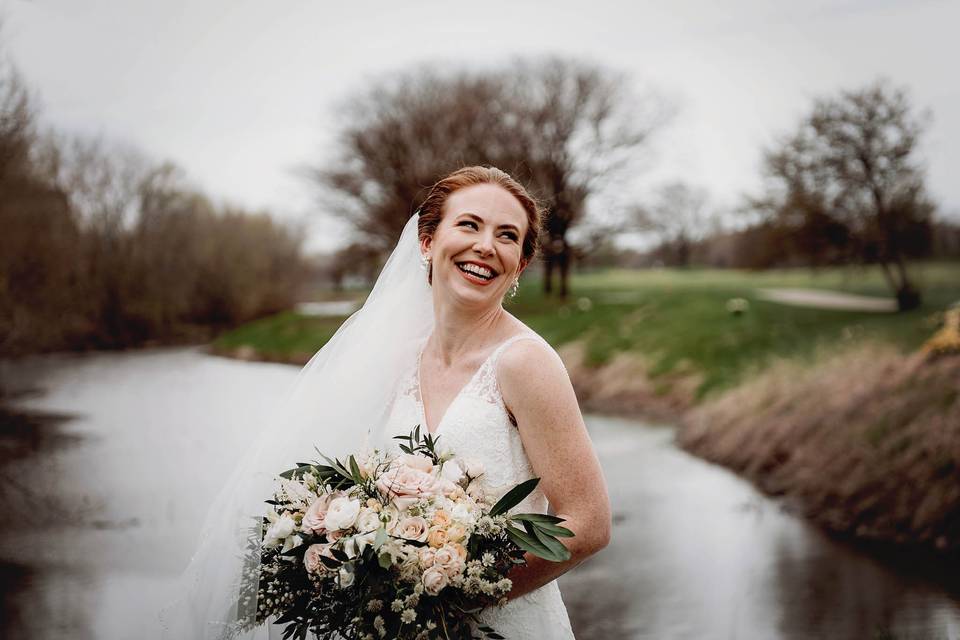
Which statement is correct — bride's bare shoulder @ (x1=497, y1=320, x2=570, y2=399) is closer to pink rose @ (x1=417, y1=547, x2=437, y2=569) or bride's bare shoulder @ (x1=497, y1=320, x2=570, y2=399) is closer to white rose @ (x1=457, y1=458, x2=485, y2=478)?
white rose @ (x1=457, y1=458, x2=485, y2=478)

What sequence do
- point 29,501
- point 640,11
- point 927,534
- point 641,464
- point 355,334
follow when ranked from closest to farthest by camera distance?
1. point 355,334
2. point 927,534
3. point 29,501
4. point 641,464
5. point 640,11

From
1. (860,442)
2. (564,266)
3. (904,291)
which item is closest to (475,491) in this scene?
(860,442)

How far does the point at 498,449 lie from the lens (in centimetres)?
220

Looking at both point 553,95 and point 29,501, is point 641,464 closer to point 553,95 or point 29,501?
point 29,501

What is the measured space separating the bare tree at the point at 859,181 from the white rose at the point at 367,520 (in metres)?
18.5

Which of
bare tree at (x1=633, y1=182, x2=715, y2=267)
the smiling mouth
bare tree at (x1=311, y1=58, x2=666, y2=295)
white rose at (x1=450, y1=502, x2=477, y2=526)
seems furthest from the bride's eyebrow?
bare tree at (x1=633, y1=182, x2=715, y2=267)

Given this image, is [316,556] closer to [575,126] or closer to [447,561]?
[447,561]

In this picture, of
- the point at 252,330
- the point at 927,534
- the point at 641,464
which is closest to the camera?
the point at 927,534

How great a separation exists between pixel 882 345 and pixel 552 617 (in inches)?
537

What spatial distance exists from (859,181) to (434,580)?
1928 centimetres

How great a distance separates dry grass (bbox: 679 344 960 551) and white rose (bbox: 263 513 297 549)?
24.1 ft

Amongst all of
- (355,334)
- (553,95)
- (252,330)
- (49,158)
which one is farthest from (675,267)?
(355,334)

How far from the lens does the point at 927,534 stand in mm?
7566

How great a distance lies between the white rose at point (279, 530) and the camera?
1959 mm
